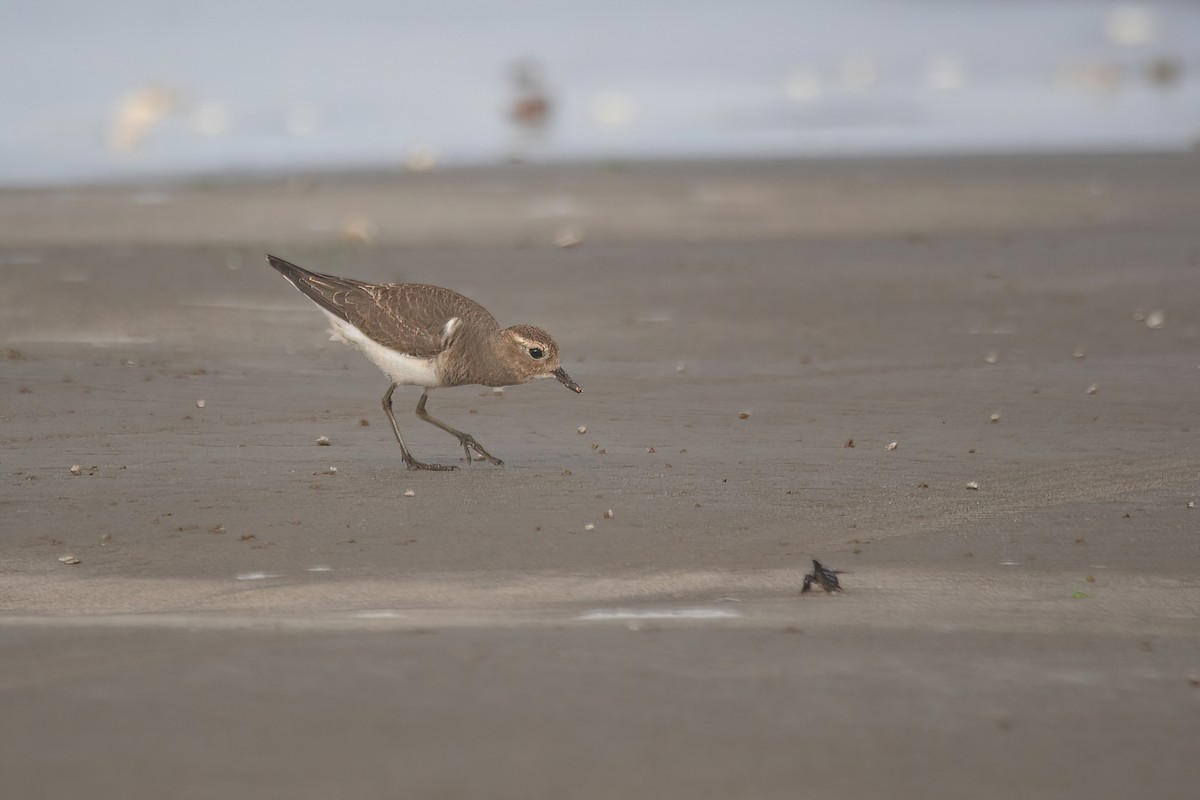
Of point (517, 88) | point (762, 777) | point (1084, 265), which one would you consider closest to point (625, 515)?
point (762, 777)

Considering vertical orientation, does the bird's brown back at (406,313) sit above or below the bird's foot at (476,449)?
above

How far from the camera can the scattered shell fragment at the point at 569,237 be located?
62.2ft

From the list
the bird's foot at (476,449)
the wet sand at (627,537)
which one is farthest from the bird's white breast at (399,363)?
the wet sand at (627,537)

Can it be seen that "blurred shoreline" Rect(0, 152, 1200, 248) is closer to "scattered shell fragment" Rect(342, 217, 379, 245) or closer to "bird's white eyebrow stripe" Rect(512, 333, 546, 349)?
"scattered shell fragment" Rect(342, 217, 379, 245)

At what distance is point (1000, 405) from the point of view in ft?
35.7

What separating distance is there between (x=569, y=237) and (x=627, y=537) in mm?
12128

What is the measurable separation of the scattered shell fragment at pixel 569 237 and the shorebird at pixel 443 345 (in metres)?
9.24

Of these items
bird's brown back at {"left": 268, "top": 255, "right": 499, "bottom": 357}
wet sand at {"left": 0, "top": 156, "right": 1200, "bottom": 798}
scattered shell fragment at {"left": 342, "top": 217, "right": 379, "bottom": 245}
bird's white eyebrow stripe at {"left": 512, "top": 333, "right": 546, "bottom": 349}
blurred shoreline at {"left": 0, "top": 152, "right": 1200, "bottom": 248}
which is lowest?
wet sand at {"left": 0, "top": 156, "right": 1200, "bottom": 798}

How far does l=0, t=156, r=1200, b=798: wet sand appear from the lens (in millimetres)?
4859

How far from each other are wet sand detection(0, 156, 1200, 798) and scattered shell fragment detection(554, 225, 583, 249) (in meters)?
1.27

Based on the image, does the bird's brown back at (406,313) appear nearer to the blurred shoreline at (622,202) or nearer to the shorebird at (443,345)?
the shorebird at (443,345)

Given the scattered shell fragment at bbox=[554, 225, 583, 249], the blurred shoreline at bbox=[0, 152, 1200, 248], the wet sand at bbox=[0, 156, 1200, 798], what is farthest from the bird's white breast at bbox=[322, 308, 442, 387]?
the blurred shoreline at bbox=[0, 152, 1200, 248]

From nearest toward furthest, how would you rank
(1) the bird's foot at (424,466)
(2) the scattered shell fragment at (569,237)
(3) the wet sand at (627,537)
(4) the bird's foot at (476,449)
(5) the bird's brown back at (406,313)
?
(3) the wet sand at (627,537) < (1) the bird's foot at (424,466) < (4) the bird's foot at (476,449) < (5) the bird's brown back at (406,313) < (2) the scattered shell fragment at (569,237)

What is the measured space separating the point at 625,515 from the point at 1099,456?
2.92 meters
